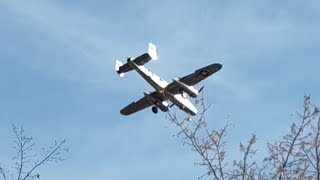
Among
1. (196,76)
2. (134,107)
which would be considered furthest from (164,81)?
(134,107)

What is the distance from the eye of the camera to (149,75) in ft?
142

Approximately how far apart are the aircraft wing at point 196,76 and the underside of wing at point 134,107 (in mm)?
7378

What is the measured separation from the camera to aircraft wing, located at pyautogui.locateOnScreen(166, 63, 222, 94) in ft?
141

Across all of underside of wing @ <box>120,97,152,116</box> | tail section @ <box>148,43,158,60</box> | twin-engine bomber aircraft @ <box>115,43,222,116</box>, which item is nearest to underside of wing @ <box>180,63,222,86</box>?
twin-engine bomber aircraft @ <box>115,43,222,116</box>

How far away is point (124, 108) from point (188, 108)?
10318mm

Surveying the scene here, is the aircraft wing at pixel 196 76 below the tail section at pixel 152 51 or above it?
below

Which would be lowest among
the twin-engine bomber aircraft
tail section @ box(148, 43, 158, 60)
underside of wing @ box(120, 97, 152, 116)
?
the twin-engine bomber aircraft

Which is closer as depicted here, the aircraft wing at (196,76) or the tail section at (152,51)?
the tail section at (152,51)

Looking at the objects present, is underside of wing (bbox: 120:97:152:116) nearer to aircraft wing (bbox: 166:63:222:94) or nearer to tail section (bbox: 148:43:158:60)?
aircraft wing (bbox: 166:63:222:94)

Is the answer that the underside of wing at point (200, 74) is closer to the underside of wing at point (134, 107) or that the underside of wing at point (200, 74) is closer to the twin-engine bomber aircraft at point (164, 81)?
the twin-engine bomber aircraft at point (164, 81)

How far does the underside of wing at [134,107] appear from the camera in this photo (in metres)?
51.4

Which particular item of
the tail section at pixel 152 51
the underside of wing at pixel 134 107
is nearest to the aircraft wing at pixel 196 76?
the tail section at pixel 152 51

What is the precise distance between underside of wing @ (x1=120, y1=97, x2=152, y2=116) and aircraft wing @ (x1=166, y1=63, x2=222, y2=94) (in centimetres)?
738

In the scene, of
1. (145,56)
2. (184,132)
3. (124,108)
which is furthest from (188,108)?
(184,132)
